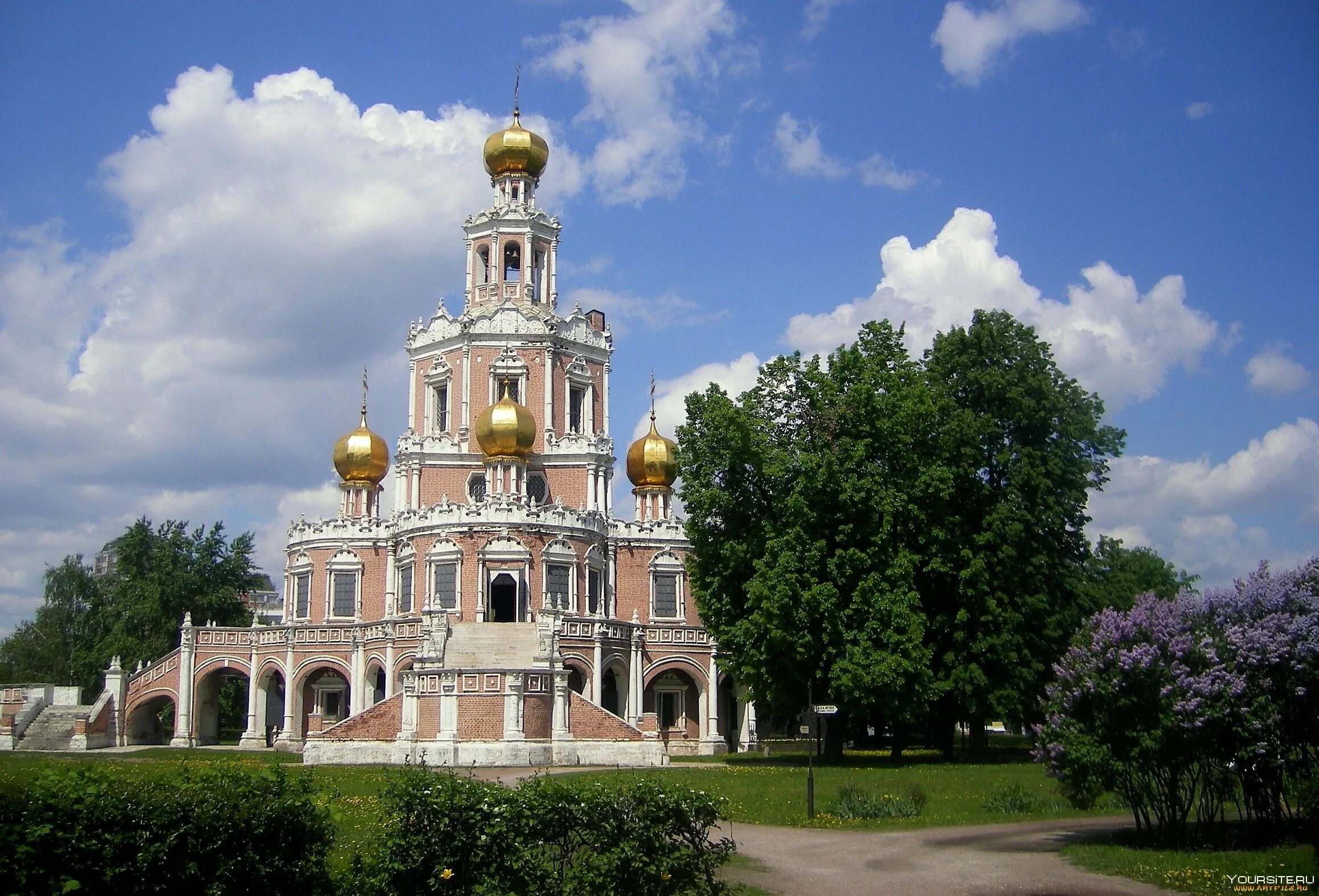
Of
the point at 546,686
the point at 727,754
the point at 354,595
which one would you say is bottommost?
the point at 727,754

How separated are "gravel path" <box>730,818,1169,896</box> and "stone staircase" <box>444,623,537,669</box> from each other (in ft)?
66.8

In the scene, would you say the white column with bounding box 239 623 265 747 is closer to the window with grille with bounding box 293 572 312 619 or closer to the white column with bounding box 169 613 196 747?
the window with grille with bounding box 293 572 312 619

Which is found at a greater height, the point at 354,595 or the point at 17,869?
the point at 354,595

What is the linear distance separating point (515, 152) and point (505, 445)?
55.1 feet

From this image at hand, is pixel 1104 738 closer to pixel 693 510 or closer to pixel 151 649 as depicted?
pixel 693 510

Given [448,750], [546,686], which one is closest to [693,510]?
[546,686]

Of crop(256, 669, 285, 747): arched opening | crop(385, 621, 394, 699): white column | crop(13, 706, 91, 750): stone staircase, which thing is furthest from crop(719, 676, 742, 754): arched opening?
crop(13, 706, 91, 750): stone staircase

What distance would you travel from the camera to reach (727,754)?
162 feet

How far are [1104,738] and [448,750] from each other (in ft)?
76.0

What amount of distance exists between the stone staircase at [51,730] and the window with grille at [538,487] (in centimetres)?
2098

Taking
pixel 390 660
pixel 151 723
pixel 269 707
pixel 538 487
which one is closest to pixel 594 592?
pixel 538 487

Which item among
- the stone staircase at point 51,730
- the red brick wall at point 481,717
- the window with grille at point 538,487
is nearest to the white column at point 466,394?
the window with grille at point 538,487

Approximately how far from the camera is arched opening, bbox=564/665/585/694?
46938mm

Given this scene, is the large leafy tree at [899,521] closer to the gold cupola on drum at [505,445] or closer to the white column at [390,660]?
the gold cupola on drum at [505,445]
